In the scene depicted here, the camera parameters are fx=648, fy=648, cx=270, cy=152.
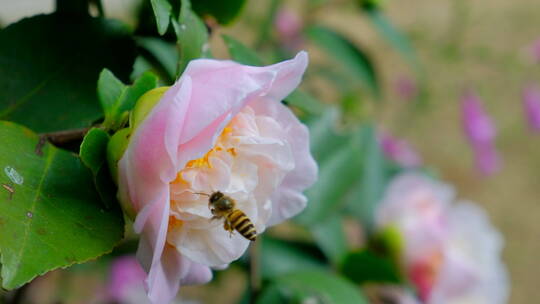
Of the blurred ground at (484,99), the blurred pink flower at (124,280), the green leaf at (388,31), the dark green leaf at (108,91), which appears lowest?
the blurred pink flower at (124,280)

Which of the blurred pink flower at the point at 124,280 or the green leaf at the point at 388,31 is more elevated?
the green leaf at the point at 388,31

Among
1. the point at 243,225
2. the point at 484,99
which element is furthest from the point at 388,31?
the point at 484,99

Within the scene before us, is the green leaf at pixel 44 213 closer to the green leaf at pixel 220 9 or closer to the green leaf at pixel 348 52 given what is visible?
the green leaf at pixel 220 9

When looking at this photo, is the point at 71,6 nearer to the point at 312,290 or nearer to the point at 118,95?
the point at 118,95

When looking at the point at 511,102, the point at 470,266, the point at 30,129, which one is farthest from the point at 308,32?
the point at 511,102

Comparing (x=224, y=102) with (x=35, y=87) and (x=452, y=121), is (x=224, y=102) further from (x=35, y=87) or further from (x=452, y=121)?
(x=452, y=121)

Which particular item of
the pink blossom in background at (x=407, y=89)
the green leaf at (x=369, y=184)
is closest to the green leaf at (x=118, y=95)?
the green leaf at (x=369, y=184)

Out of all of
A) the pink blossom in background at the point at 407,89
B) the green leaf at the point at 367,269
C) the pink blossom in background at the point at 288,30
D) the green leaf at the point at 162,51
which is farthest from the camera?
the pink blossom in background at the point at 407,89

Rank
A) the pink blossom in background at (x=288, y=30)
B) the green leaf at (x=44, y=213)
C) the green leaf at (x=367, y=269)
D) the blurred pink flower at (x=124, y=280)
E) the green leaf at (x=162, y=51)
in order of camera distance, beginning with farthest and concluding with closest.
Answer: the pink blossom in background at (x=288, y=30)
the blurred pink flower at (x=124, y=280)
the green leaf at (x=367, y=269)
the green leaf at (x=162, y=51)
the green leaf at (x=44, y=213)

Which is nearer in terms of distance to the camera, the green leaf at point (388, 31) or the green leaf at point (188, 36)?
the green leaf at point (188, 36)
